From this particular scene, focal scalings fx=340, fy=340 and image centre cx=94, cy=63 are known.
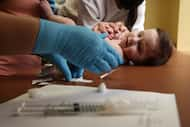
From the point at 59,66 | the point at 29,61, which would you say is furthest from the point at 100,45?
the point at 29,61

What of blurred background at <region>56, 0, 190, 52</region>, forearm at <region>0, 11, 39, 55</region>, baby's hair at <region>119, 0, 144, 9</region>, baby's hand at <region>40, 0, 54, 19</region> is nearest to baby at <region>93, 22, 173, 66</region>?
baby's hand at <region>40, 0, 54, 19</region>

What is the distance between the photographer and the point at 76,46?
2.06 ft

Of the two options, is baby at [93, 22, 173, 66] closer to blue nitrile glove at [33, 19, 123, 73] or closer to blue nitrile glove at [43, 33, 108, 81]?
blue nitrile glove at [43, 33, 108, 81]

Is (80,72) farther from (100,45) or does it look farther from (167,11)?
(167,11)

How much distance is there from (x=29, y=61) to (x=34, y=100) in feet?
1.41

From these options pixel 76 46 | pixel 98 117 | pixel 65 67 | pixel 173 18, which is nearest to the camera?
pixel 98 117

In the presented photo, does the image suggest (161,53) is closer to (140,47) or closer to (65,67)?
(140,47)

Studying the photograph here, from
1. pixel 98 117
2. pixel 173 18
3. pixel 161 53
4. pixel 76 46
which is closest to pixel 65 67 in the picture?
pixel 76 46

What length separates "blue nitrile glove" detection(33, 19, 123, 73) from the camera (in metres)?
0.59

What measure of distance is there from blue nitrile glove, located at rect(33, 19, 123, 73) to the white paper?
66 mm

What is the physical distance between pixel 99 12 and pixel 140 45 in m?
0.53

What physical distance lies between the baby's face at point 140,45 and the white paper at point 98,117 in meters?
0.49

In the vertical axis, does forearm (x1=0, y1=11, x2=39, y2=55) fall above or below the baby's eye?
above

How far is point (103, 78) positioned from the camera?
0.94m
